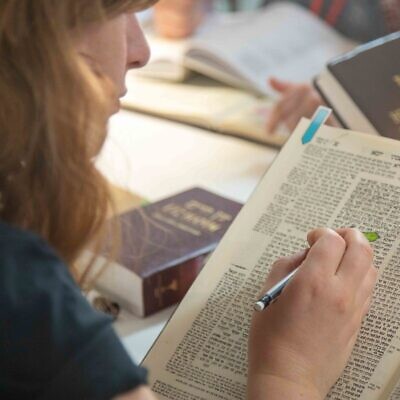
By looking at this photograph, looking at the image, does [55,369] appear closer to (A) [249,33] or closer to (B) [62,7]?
(B) [62,7]

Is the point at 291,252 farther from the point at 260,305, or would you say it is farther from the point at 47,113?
the point at 47,113

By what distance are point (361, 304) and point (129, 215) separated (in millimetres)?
375

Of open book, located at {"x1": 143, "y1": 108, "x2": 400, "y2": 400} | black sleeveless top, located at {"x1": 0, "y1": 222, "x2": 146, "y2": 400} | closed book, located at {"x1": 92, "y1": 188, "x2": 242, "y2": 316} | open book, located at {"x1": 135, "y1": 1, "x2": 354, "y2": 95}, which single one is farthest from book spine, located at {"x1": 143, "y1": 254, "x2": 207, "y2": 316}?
open book, located at {"x1": 135, "y1": 1, "x2": 354, "y2": 95}

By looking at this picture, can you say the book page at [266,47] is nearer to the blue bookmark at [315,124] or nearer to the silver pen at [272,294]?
the blue bookmark at [315,124]

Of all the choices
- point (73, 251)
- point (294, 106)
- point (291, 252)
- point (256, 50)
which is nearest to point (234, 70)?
point (256, 50)

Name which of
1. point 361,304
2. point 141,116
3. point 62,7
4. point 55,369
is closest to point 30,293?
point 55,369

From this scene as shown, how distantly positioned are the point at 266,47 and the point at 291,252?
768mm

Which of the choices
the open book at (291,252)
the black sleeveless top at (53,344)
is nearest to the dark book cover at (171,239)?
the open book at (291,252)

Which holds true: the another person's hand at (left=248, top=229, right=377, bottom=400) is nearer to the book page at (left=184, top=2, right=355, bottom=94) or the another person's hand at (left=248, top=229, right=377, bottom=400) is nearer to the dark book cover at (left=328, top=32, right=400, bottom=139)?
the dark book cover at (left=328, top=32, right=400, bottom=139)

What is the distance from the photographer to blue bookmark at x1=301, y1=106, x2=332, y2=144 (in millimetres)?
781

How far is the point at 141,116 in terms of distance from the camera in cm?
136

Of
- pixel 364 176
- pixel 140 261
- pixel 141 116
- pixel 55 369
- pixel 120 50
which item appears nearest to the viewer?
pixel 55 369

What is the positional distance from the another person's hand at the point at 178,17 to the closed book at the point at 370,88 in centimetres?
67

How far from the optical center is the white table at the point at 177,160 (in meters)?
1.15
